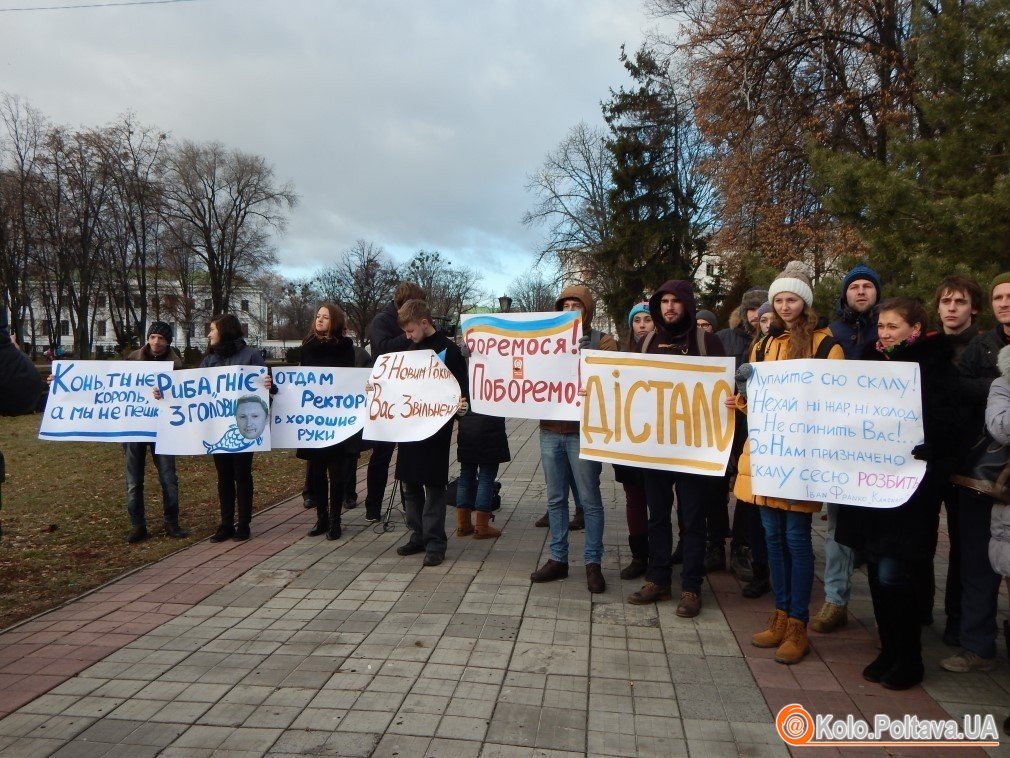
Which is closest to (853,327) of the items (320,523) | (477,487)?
(477,487)

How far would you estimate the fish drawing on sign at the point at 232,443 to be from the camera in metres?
6.54

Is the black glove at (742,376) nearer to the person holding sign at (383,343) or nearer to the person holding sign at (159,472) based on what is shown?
the person holding sign at (383,343)

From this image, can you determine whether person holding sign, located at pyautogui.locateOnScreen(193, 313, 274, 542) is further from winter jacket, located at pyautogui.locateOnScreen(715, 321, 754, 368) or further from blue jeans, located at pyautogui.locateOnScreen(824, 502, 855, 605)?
blue jeans, located at pyautogui.locateOnScreen(824, 502, 855, 605)

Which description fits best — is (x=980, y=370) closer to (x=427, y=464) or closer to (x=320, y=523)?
(x=427, y=464)

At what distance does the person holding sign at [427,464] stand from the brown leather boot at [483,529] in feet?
2.42

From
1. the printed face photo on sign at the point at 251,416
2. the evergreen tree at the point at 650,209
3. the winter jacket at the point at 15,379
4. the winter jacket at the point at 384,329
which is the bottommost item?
the printed face photo on sign at the point at 251,416

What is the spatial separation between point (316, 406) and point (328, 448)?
0.41 m

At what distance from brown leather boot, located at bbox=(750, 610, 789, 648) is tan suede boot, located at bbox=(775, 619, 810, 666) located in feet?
0.15

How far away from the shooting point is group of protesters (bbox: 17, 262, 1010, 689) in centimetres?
375

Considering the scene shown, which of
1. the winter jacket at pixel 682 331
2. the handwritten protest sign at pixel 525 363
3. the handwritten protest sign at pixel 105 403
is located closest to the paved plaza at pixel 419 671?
the handwritten protest sign at pixel 525 363

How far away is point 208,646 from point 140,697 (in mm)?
649

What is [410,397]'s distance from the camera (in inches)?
242

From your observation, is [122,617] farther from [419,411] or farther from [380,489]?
[380,489]

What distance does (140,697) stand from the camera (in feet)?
11.9
